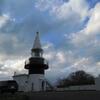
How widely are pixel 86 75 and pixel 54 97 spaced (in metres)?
53.3

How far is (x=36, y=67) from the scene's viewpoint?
57.9m

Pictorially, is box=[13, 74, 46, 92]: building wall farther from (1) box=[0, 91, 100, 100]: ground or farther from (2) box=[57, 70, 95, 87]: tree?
(1) box=[0, 91, 100, 100]: ground

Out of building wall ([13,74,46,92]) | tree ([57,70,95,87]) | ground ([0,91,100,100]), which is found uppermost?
tree ([57,70,95,87])

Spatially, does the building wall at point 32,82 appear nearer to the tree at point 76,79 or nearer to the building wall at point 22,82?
the building wall at point 22,82

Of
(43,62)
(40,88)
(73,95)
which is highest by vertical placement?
(43,62)

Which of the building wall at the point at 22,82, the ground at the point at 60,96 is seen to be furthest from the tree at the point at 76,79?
the ground at the point at 60,96

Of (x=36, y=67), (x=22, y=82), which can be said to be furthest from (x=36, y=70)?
(x=22, y=82)

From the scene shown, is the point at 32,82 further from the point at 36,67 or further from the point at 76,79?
the point at 76,79

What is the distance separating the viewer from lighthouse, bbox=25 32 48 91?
57.0 metres

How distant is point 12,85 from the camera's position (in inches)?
1633

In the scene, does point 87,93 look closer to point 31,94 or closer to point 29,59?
point 31,94

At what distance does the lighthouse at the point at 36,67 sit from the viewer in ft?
187

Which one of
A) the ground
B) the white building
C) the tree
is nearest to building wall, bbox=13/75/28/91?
the white building

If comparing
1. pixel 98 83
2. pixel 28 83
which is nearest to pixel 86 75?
pixel 28 83
